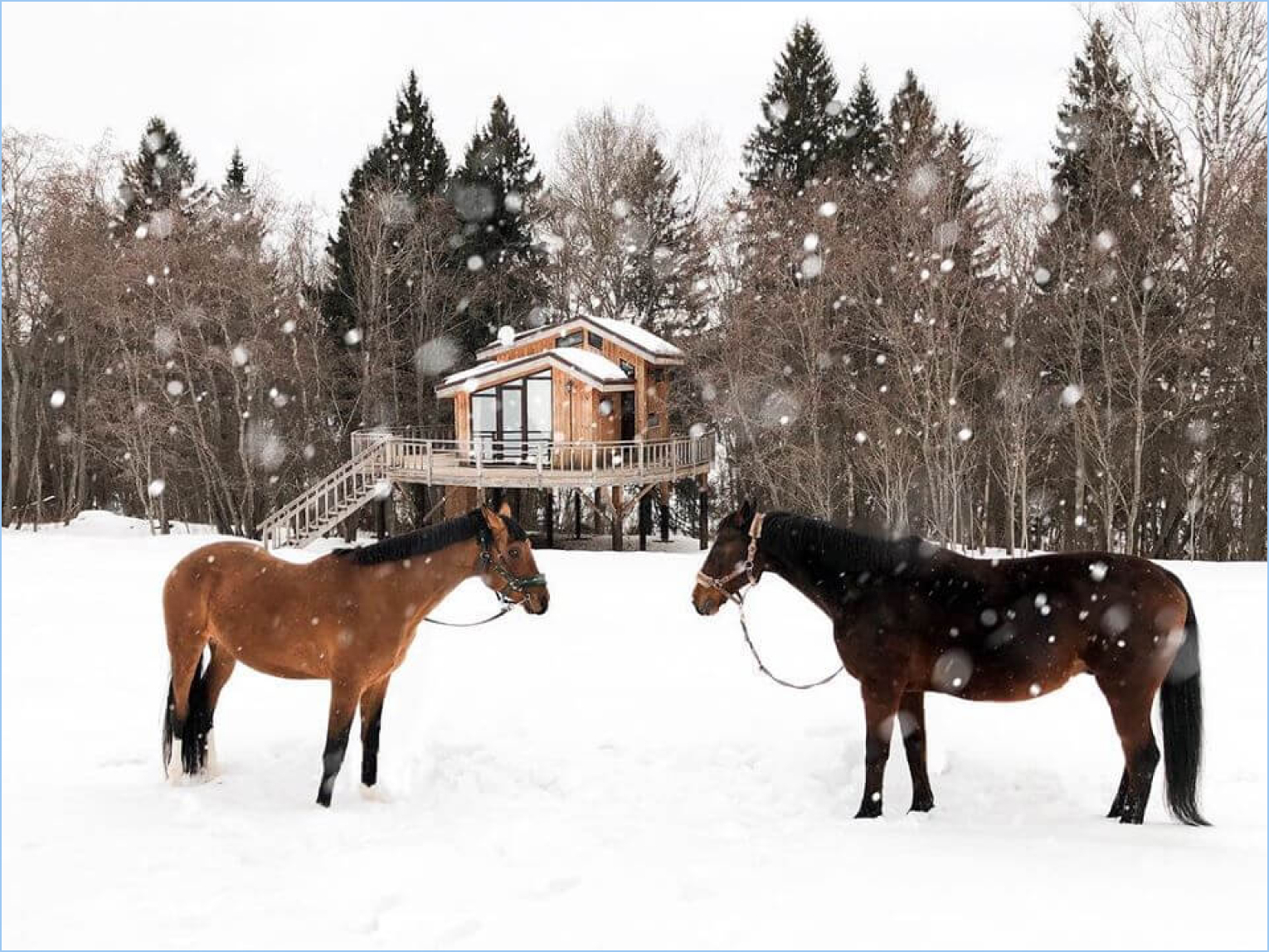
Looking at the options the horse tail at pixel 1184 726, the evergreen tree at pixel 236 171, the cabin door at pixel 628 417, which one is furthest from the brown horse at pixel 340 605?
the evergreen tree at pixel 236 171

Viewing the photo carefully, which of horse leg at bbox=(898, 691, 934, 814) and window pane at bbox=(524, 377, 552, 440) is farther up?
window pane at bbox=(524, 377, 552, 440)

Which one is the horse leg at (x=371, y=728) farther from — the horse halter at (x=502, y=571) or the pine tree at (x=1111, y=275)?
the pine tree at (x=1111, y=275)

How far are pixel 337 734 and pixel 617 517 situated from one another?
19037 millimetres

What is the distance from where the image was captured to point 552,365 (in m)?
24.2

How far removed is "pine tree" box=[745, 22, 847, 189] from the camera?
3111 centimetres

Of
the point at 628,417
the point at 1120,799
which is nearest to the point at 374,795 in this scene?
the point at 1120,799

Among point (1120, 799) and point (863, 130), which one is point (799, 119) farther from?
point (1120, 799)

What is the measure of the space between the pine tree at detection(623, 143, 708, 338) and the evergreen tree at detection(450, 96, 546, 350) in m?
3.29

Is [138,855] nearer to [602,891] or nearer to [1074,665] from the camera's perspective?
[602,891]

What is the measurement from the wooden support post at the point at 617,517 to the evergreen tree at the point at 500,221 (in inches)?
367

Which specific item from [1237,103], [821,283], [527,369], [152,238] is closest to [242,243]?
[152,238]

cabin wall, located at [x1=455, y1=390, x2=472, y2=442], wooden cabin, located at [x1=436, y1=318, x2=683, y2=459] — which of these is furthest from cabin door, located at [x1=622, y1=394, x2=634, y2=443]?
cabin wall, located at [x1=455, y1=390, x2=472, y2=442]

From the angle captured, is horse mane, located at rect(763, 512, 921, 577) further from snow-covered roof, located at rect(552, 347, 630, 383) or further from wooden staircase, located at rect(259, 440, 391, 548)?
snow-covered roof, located at rect(552, 347, 630, 383)

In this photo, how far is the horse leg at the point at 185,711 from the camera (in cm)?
584
